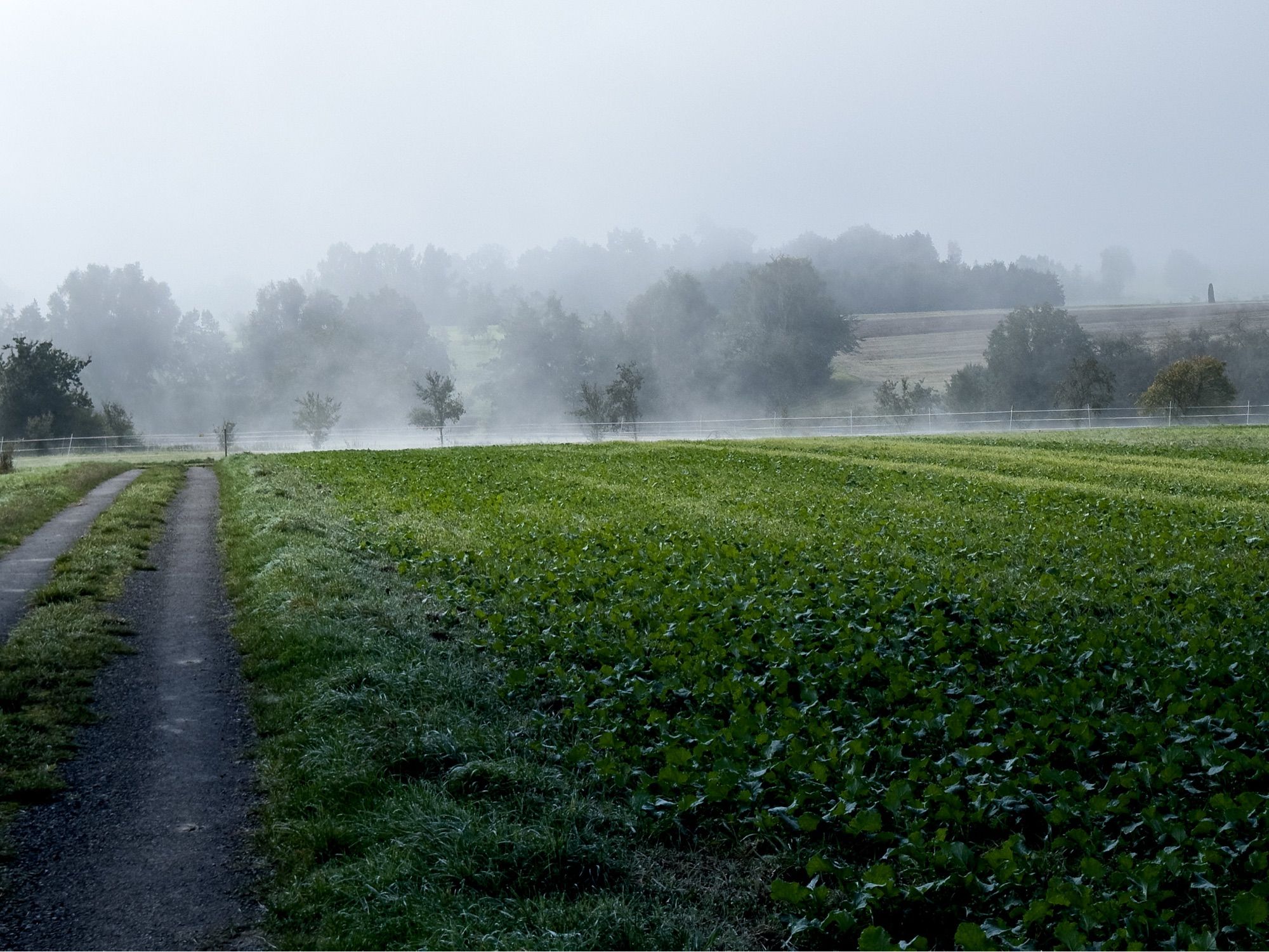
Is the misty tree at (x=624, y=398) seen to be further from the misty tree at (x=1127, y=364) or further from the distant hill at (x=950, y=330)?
the misty tree at (x=1127, y=364)

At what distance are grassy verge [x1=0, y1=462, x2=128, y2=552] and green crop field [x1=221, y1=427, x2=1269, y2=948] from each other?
15.7ft

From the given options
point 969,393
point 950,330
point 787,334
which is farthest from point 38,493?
point 950,330

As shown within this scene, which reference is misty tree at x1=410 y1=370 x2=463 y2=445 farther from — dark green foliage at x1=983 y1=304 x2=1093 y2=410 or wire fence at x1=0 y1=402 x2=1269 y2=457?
dark green foliage at x1=983 y1=304 x2=1093 y2=410

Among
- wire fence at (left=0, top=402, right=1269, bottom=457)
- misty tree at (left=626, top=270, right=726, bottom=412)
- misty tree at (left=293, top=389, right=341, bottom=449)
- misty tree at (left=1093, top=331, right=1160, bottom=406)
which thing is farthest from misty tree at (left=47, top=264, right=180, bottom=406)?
misty tree at (left=1093, top=331, right=1160, bottom=406)

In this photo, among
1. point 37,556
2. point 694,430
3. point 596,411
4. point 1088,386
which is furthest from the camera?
point 694,430

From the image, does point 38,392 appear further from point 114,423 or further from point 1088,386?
point 1088,386

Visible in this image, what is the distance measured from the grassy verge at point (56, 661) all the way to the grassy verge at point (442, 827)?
3.93 ft

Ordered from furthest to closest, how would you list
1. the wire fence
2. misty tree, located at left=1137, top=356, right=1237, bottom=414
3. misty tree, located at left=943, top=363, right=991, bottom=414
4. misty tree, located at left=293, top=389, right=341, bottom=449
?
misty tree, located at left=943, top=363, right=991, bottom=414 < misty tree, located at left=293, top=389, right=341, bottom=449 < misty tree, located at left=1137, top=356, right=1237, bottom=414 < the wire fence

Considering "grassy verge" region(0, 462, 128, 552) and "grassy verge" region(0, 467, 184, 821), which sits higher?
"grassy verge" region(0, 462, 128, 552)

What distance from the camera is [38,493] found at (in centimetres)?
2166

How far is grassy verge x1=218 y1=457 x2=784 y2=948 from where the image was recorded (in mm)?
4297

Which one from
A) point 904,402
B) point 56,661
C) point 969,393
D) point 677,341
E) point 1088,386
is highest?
point 677,341

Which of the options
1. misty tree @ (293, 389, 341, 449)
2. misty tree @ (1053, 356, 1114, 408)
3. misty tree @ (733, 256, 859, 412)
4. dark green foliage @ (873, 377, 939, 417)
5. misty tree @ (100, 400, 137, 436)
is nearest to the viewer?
misty tree @ (100, 400, 137, 436)

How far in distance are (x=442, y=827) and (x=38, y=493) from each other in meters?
20.3
